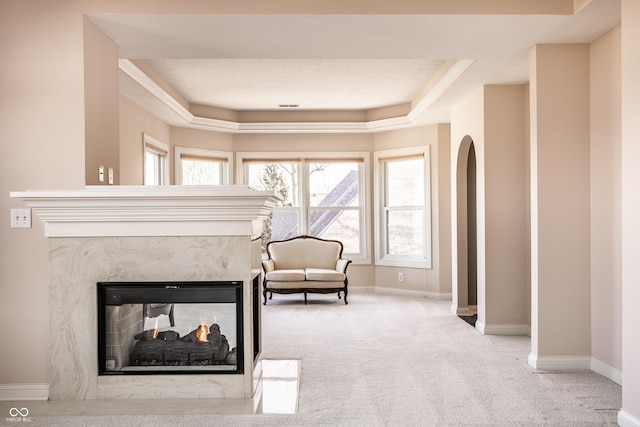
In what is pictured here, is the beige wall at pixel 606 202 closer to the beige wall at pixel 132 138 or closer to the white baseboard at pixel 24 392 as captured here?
the white baseboard at pixel 24 392

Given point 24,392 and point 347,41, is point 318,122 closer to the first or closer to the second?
point 347,41

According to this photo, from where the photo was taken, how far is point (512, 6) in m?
3.74

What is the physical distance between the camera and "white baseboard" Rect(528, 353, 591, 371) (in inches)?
174

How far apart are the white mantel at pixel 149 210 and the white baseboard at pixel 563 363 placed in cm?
236

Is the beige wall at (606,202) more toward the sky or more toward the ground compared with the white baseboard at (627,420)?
more toward the sky

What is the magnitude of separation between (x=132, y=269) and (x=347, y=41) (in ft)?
6.95


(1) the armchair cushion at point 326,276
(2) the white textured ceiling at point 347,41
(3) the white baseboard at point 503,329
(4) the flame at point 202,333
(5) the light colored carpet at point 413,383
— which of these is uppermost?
(2) the white textured ceiling at point 347,41

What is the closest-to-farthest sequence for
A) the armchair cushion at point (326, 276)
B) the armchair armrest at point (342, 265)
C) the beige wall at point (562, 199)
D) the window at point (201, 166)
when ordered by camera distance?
the beige wall at point (562, 199)
the armchair cushion at point (326, 276)
the armchair armrest at point (342, 265)
the window at point (201, 166)

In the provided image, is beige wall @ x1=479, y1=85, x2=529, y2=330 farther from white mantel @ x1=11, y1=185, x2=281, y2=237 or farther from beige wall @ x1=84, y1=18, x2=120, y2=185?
beige wall @ x1=84, y1=18, x2=120, y2=185

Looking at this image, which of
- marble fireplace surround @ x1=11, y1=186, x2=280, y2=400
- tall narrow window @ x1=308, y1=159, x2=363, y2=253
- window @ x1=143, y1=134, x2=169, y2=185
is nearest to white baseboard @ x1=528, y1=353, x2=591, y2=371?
marble fireplace surround @ x1=11, y1=186, x2=280, y2=400

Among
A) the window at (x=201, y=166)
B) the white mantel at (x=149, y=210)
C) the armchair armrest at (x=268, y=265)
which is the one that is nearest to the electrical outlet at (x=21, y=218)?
the white mantel at (x=149, y=210)

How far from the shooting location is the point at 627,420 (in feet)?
10.3

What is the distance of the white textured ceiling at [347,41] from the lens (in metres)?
3.81

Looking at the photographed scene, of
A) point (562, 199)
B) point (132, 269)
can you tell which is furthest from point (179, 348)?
point (562, 199)
